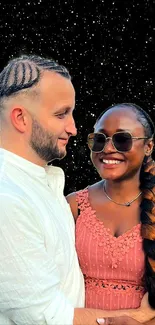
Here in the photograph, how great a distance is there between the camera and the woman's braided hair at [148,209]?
2059 mm

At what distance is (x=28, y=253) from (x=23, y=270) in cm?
4

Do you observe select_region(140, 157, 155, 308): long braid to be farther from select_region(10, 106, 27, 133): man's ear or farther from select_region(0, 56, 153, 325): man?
select_region(10, 106, 27, 133): man's ear

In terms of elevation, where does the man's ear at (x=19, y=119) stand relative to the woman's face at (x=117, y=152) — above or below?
above

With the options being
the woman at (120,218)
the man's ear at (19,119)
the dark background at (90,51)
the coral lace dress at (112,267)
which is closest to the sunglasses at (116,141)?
the woman at (120,218)

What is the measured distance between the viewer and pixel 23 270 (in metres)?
1.57

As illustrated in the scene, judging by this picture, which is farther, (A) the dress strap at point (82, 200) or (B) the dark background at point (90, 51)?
(B) the dark background at point (90, 51)

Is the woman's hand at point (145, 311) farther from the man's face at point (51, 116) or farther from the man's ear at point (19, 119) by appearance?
the man's ear at point (19, 119)

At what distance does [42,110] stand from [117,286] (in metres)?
0.74

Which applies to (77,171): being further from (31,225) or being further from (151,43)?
(31,225)

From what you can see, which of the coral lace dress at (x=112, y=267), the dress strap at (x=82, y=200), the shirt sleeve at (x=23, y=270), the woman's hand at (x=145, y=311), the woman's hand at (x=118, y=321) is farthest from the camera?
the dress strap at (x=82, y=200)

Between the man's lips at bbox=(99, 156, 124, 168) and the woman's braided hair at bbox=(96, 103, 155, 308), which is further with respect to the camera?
the man's lips at bbox=(99, 156, 124, 168)

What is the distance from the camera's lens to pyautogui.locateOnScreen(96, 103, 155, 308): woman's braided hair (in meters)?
2.06

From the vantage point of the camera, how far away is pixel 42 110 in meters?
1.74

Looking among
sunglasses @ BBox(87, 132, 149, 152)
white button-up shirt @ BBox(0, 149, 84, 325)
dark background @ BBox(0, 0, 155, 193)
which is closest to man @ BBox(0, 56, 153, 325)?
white button-up shirt @ BBox(0, 149, 84, 325)
